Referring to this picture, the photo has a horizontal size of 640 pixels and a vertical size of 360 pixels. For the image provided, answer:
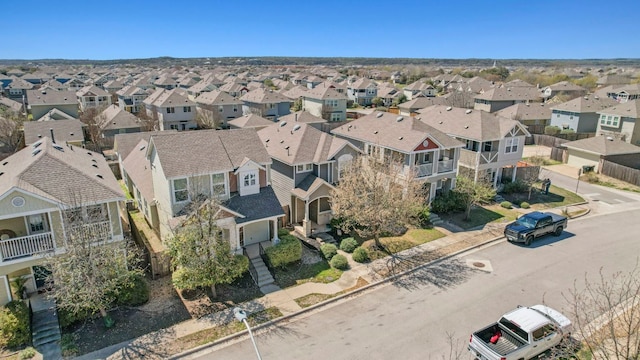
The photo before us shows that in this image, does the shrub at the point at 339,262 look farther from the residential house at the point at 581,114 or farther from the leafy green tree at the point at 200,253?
the residential house at the point at 581,114

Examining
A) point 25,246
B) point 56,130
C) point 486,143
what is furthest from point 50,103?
point 486,143

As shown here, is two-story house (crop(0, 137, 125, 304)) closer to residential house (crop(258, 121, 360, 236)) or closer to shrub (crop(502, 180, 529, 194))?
residential house (crop(258, 121, 360, 236))

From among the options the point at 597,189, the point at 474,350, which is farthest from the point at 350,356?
the point at 597,189

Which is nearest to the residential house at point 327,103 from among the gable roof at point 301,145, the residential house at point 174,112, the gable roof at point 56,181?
the residential house at point 174,112

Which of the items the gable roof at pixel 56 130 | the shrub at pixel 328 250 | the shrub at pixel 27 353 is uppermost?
the gable roof at pixel 56 130

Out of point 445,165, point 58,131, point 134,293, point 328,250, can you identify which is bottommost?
point 328,250

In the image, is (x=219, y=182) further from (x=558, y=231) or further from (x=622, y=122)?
(x=622, y=122)

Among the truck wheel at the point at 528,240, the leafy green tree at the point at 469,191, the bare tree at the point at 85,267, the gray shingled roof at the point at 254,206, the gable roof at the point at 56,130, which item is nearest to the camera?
the bare tree at the point at 85,267
